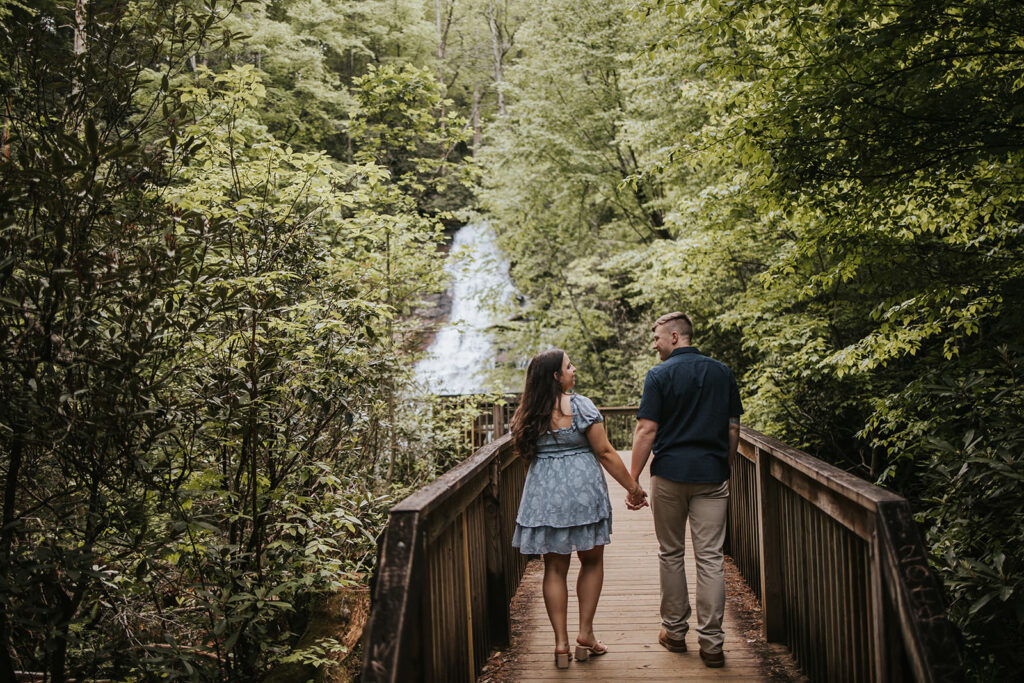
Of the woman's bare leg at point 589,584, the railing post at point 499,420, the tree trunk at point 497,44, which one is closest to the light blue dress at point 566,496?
the woman's bare leg at point 589,584

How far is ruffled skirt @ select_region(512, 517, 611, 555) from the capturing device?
3584 millimetres

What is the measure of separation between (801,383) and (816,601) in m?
6.23

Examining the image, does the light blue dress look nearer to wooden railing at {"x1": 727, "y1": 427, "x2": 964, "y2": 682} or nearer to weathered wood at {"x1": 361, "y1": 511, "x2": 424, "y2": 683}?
wooden railing at {"x1": 727, "y1": 427, "x2": 964, "y2": 682}

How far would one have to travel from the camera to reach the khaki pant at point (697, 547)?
141 inches

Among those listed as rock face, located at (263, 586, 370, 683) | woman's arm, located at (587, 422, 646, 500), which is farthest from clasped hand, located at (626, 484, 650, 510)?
rock face, located at (263, 586, 370, 683)

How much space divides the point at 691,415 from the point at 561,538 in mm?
983

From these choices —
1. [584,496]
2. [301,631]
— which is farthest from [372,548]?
[584,496]

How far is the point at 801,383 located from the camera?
8953mm

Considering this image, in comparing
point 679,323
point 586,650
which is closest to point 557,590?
point 586,650

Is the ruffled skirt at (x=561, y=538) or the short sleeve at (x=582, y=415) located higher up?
the short sleeve at (x=582, y=415)

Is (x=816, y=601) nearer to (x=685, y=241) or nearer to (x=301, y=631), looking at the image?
(x=301, y=631)

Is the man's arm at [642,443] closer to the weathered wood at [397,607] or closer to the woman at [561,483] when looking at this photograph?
the woman at [561,483]

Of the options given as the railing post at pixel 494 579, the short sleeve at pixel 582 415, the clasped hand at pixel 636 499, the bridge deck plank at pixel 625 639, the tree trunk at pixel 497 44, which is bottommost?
the bridge deck plank at pixel 625 639

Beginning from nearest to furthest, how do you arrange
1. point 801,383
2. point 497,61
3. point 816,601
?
point 816,601, point 801,383, point 497,61
